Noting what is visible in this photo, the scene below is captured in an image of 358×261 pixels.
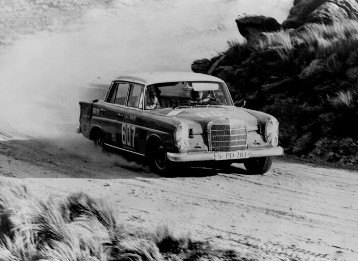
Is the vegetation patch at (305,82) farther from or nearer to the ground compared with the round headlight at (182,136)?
farther from the ground

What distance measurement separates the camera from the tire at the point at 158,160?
34.3ft

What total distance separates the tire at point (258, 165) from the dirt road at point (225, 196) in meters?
0.12

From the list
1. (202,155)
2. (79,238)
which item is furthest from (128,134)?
(79,238)

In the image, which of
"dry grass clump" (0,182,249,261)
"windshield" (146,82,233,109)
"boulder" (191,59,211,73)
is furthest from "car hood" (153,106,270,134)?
"boulder" (191,59,211,73)

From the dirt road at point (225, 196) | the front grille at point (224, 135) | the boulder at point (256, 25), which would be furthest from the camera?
the boulder at point (256, 25)

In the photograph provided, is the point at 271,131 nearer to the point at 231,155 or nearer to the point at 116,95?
the point at 231,155

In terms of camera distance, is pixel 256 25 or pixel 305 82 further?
pixel 256 25

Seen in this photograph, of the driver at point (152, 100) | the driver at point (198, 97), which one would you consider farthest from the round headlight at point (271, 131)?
the driver at point (152, 100)

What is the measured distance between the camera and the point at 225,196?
9297 millimetres

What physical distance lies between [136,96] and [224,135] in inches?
74.2

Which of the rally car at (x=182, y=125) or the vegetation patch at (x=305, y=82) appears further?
the vegetation patch at (x=305, y=82)

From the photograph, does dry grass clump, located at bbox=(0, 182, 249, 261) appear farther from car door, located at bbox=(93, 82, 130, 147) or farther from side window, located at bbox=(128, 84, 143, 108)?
car door, located at bbox=(93, 82, 130, 147)

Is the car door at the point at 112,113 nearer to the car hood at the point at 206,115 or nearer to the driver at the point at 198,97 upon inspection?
the car hood at the point at 206,115

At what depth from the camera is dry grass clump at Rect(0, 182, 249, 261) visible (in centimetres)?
600
